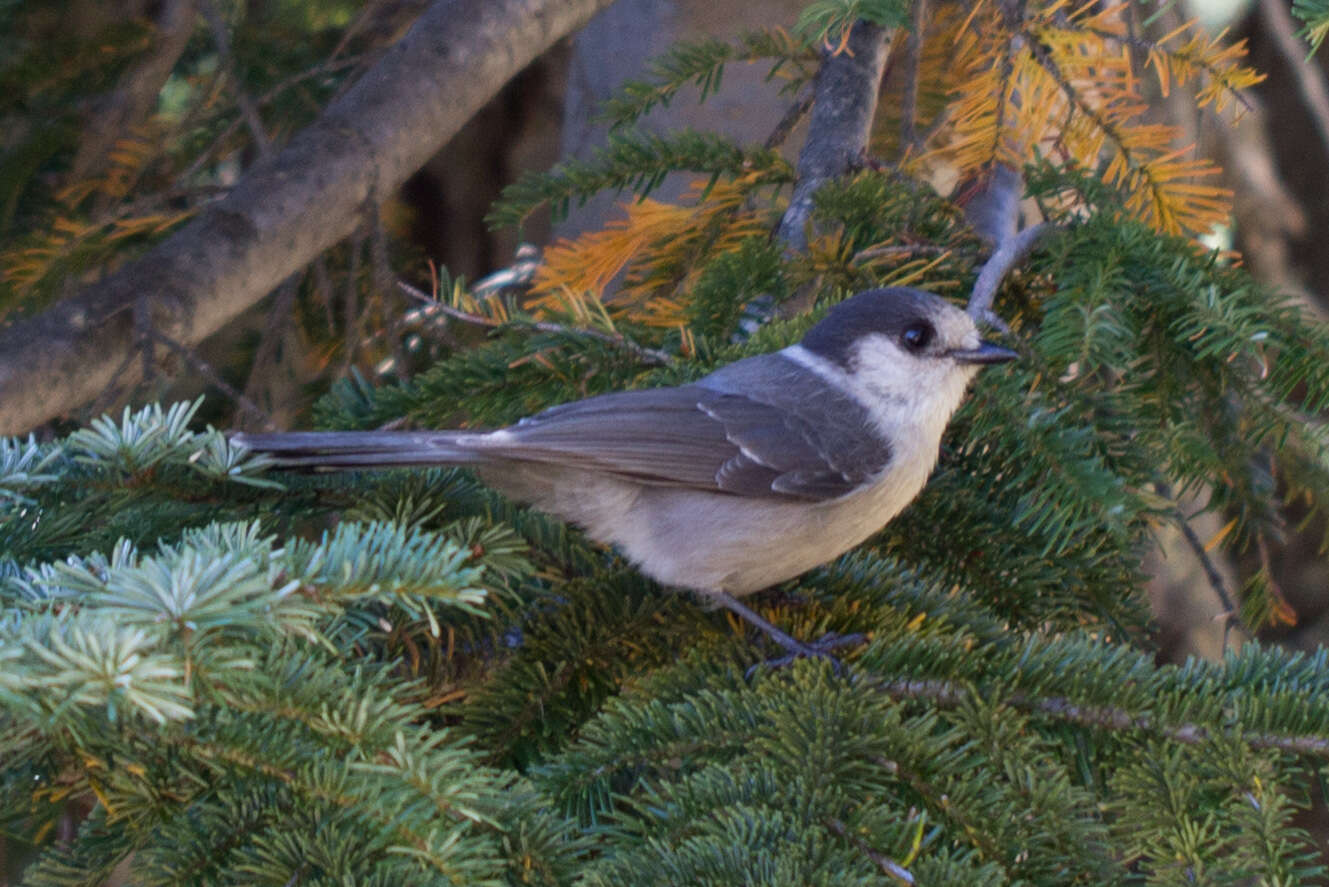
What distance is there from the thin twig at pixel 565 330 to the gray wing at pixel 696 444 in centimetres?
10

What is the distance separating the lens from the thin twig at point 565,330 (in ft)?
8.10

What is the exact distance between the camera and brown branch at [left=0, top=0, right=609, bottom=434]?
10.3 ft

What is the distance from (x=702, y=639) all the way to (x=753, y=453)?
0.56 m

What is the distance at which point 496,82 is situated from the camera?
3715 millimetres

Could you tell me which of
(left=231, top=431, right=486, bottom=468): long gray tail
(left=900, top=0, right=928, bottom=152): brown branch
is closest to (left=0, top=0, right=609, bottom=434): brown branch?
→ (left=900, top=0, right=928, bottom=152): brown branch

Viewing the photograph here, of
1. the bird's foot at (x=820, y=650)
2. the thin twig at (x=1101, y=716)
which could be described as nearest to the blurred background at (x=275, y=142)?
the bird's foot at (x=820, y=650)

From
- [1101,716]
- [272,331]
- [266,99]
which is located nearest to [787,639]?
[1101,716]

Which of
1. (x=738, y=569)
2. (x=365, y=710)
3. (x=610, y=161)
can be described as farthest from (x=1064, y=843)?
(x=610, y=161)

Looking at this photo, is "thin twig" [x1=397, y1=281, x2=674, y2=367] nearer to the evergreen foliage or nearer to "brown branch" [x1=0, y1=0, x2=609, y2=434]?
the evergreen foliage

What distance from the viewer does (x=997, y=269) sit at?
247 centimetres

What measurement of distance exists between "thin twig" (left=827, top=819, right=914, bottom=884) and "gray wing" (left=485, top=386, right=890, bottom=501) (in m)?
1.07

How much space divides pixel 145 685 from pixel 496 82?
9.50ft

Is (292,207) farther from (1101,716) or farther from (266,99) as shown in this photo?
(1101,716)

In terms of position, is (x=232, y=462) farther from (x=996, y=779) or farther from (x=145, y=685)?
(x=996, y=779)
